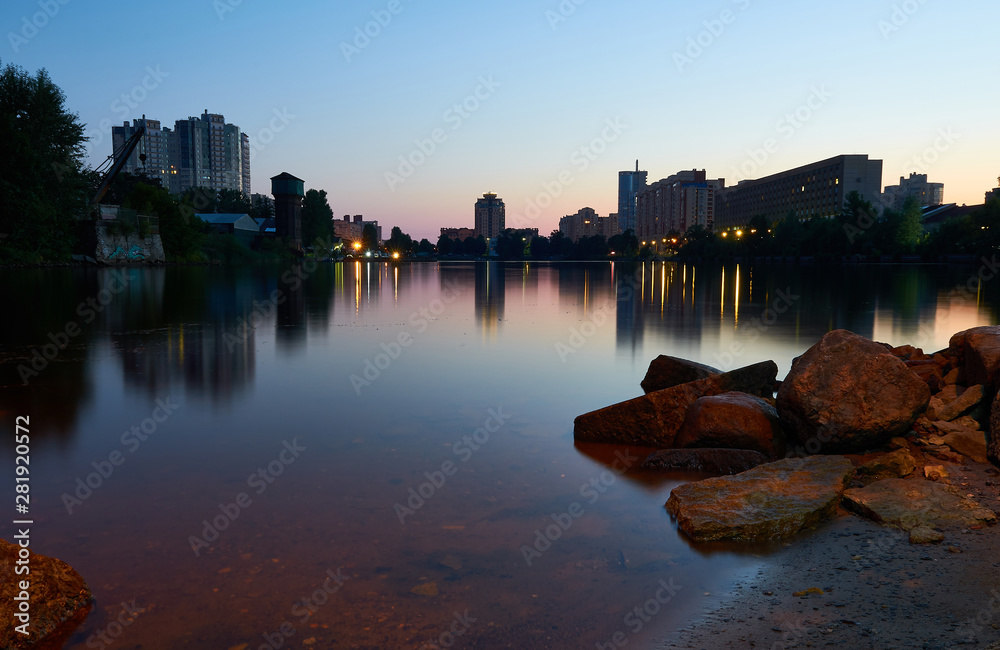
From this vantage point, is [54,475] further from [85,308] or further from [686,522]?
[85,308]

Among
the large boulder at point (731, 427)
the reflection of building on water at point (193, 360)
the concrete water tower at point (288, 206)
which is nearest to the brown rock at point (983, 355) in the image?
the large boulder at point (731, 427)

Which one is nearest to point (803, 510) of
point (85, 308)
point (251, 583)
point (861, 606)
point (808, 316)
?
point (861, 606)

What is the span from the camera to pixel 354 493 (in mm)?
6793

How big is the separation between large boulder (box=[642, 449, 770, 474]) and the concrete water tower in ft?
407

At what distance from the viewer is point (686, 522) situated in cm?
607

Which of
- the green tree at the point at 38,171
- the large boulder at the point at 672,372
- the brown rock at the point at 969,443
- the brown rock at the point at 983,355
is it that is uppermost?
the green tree at the point at 38,171

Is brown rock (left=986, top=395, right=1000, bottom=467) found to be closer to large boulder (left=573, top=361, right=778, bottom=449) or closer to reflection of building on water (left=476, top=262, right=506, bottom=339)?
large boulder (left=573, top=361, right=778, bottom=449)

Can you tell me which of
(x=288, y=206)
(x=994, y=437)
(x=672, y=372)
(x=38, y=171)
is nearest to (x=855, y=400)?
(x=994, y=437)

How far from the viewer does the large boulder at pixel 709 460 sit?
7.70 m

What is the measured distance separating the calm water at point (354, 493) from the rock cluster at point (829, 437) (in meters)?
0.45

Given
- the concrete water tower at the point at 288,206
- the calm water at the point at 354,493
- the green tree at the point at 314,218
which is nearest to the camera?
the calm water at the point at 354,493

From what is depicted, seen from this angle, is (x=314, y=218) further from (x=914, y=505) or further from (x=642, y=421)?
(x=914, y=505)

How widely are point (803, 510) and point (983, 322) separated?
20796 mm

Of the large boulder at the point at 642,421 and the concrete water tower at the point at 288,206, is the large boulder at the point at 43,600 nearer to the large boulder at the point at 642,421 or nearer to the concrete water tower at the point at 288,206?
the large boulder at the point at 642,421
